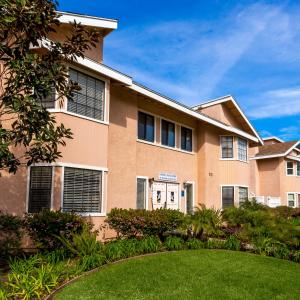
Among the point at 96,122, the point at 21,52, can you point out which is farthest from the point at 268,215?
the point at 21,52

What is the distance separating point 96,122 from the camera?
598 inches

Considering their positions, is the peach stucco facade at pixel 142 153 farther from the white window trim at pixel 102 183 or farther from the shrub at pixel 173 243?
the shrub at pixel 173 243

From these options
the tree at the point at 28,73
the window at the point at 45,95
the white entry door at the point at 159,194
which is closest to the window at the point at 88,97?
the window at the point at 45,95

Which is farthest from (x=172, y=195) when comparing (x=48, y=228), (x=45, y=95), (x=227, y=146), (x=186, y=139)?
(x=45, y=95)

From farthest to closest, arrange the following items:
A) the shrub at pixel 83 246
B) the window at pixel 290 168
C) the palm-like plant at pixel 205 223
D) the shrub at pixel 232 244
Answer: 1. the window at pixel 290 168
2. the palm-like plant at pixel 205 223
3. the shrub at pixel 232 244
4. the shrub at pixel 83 246

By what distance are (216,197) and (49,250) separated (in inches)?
567

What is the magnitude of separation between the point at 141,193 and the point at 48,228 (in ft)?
24.6

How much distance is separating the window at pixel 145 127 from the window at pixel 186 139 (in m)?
3.05

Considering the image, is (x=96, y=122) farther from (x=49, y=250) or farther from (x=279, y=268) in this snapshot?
(x=279, y=268)

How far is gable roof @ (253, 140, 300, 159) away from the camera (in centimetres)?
3498

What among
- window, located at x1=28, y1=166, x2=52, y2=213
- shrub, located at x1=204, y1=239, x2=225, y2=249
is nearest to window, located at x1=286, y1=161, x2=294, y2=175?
shrub, located at x1=204, y1=239, x2=225, y2=249

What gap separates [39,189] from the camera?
13.6 metres

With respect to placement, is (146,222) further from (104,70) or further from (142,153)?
(104,70)

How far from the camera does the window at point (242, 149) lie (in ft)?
85.1
